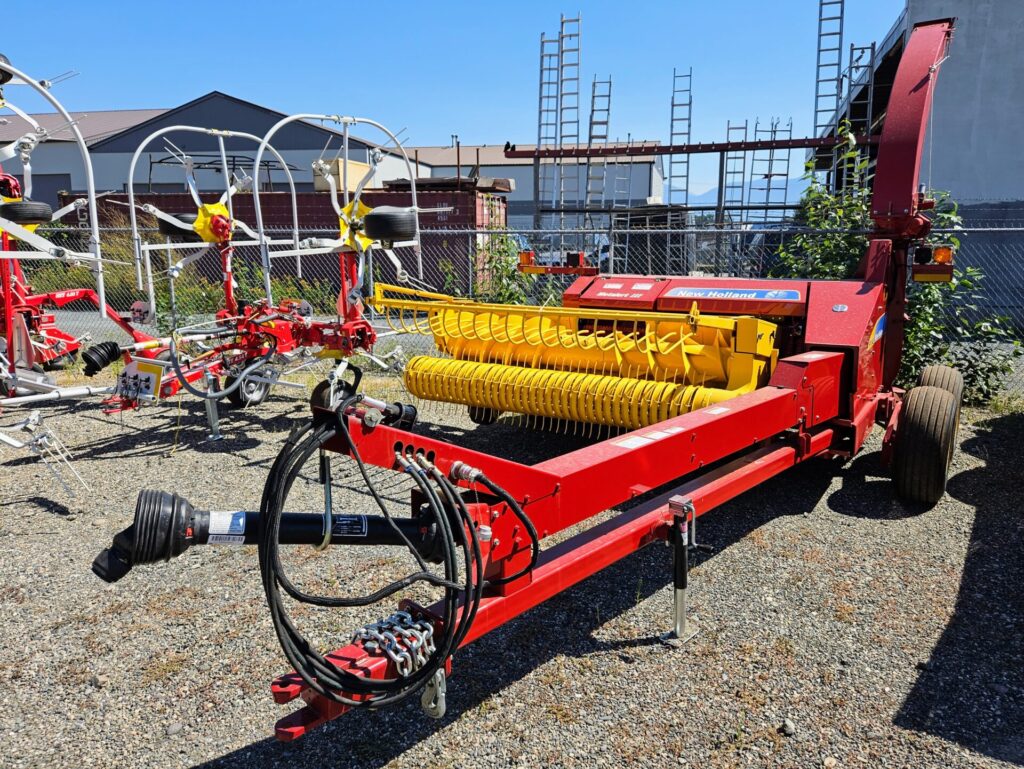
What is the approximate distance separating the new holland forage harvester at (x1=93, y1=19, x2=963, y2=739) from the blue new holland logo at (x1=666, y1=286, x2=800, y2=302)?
0.02 m

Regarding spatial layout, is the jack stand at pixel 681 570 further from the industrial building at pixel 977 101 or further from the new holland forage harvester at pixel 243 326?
the industrial building at pixel 977 101

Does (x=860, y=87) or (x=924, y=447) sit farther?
(x=860, y=87)

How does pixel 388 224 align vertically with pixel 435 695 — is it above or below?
above

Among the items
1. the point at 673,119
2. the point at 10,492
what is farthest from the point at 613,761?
the point at 673,119

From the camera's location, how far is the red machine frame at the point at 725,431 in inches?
96.1

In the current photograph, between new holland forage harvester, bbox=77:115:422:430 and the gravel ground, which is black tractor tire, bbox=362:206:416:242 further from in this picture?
the gravel ground

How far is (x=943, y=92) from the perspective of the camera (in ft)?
43.6

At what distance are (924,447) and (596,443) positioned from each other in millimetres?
1962

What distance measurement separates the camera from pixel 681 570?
315 cm

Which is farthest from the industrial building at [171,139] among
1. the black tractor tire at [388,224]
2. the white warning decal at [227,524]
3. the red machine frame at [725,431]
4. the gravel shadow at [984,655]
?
the white warning decal at [227,524]

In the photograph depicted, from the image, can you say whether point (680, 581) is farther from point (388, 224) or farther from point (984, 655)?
point (388, 224)

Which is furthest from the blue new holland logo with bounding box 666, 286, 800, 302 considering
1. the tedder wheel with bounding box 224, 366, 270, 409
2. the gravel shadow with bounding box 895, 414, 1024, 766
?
the tedder wheel with bounding box 224, 366, 270, 409

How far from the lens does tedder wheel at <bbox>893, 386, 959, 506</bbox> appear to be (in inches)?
181

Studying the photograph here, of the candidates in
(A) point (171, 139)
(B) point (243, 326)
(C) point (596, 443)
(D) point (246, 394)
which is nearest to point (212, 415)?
(B) point (243, 326)
